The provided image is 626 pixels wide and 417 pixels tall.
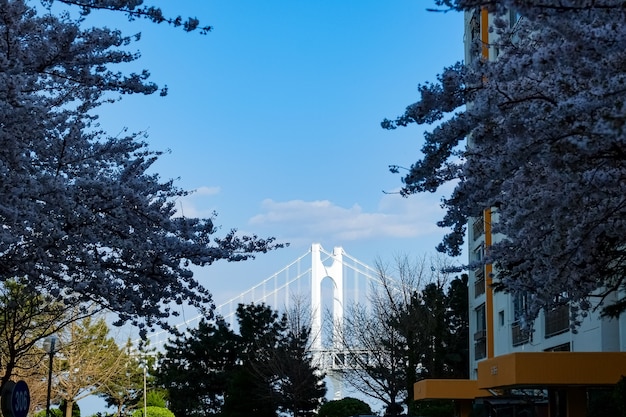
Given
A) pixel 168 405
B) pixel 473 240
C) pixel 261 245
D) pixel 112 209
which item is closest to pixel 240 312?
pixel 168 405

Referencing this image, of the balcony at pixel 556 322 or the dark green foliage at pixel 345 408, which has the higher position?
the balcony at pixel 556 322

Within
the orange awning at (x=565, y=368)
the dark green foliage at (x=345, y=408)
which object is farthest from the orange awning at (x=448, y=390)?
the orange awning at (x=565, y=368)

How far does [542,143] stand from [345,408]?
3687 centimetres

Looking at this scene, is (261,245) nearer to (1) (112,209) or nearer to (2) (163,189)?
(2) (163,189)

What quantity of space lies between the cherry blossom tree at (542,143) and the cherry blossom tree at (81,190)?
3.39 m

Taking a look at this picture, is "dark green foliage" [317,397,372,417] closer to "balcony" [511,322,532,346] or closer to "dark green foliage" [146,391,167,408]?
"balcony" [511,322,532,346]

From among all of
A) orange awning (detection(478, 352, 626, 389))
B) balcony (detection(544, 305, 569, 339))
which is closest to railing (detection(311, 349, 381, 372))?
balcony (detection(544, 305, 569, 339))

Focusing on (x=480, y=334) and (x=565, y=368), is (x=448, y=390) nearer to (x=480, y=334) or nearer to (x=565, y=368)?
(x=480, y=334)

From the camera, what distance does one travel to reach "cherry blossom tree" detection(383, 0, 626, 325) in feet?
26.0

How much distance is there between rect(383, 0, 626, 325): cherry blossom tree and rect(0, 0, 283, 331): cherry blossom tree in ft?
11.1

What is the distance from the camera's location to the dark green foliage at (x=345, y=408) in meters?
43.9

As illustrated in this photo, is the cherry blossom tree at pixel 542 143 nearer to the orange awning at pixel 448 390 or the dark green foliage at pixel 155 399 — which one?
the orange awning at pixel 448 390

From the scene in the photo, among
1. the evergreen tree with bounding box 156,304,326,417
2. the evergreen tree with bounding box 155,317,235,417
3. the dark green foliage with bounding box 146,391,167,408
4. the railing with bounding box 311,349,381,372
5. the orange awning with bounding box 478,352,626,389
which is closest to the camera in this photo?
the orange awning with bounding box 478,352,626,389

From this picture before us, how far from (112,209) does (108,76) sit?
1776 mm
